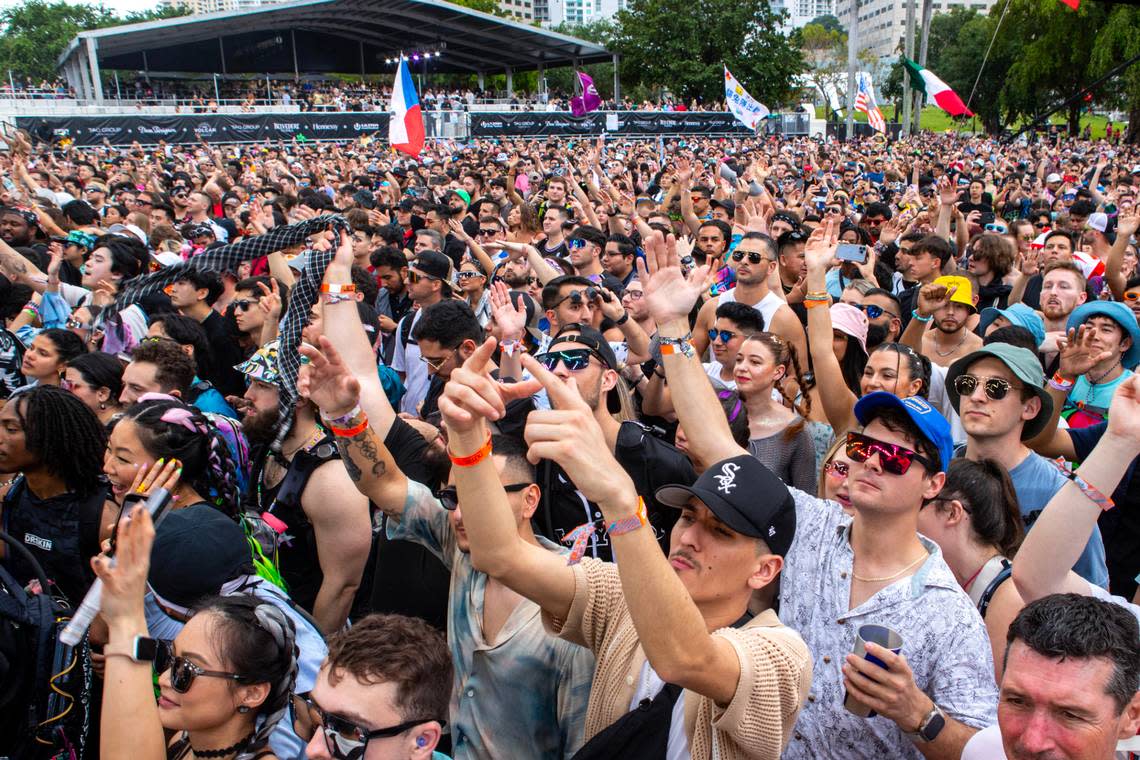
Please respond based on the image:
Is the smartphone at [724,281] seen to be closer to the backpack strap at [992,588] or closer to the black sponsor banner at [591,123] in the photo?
the backpack strap at [992,588]

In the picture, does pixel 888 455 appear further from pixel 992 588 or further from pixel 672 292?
pixel 672 292

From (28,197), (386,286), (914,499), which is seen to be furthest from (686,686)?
(28,197)

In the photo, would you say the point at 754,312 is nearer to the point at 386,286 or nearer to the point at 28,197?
the point at 386,286

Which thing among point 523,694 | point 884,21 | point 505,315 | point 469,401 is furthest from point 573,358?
point 884,21

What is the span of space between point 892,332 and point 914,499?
3.37m

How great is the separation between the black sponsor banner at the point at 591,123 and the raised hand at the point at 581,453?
3267 centimetres

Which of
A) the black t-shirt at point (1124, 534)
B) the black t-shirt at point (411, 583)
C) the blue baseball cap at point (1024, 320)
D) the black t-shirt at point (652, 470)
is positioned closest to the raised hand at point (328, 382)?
the black t-shirt at point (411, 583)

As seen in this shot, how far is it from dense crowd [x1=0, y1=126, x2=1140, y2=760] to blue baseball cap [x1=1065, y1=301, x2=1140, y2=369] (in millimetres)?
18

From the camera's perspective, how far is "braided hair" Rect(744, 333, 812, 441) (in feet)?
13.9

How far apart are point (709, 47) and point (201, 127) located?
1497 inches

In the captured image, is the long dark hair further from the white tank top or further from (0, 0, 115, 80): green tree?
(0, 0, 115, 80): green tree

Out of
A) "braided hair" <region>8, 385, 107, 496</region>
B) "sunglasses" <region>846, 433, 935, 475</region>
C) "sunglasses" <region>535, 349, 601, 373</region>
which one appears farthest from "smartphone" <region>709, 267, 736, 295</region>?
"braided hair" <region>8, 385, 107, 496</region>

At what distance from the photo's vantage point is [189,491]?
333cm

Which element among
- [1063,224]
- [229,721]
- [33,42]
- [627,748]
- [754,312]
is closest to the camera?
[627,748]
